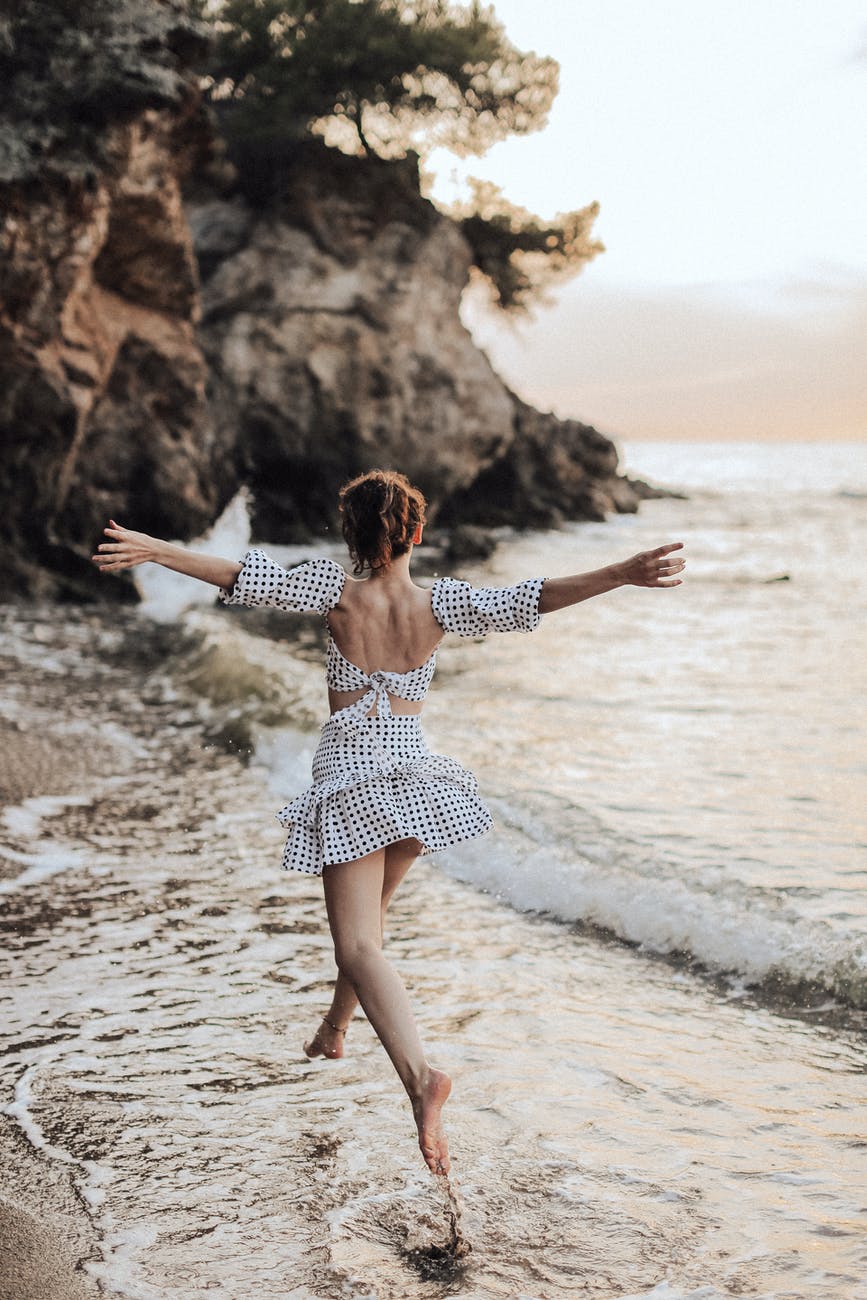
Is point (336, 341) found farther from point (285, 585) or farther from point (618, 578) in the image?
point (618, 578)

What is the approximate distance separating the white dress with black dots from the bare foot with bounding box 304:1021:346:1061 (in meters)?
0.65

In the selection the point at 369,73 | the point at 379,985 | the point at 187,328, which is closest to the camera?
the point at 379,985

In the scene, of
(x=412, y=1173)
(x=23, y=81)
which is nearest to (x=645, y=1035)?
(x=412, y=1173)

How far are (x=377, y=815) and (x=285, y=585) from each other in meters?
0.65

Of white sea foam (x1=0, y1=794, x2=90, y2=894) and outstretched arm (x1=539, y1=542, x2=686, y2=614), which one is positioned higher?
outstretched arm (x1=539, y1=542, x2=686, y2=614)

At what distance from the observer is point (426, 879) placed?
6.04m

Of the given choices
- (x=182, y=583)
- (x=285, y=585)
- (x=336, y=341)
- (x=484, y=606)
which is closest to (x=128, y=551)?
(x=285, y=585)

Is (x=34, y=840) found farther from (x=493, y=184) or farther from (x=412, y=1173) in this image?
(x=493, y=184)

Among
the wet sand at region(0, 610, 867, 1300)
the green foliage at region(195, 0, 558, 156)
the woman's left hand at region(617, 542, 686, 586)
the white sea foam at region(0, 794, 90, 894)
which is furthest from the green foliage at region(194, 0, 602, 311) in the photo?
the woman's left hand at region(617, 542, 686, 586)

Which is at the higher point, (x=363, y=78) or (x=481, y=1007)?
(x=363, y=78)

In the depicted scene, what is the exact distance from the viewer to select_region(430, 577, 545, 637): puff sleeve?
10.6 ft

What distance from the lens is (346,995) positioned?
3486mm

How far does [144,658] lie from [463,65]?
63.4 ft

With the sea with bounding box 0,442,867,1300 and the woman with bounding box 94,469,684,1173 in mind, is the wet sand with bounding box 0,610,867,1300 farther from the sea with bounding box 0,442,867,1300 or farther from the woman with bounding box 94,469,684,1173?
the woman with bounding box 94,469,684,1173
